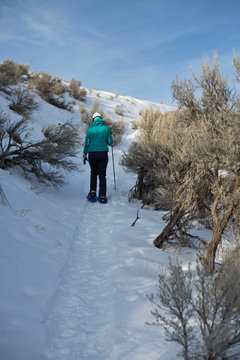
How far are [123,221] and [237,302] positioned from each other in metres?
3.42

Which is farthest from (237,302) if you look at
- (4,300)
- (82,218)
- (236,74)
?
(82,218)

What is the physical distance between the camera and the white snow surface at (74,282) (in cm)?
181

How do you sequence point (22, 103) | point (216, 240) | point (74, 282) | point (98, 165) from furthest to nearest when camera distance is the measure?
point (22, 103) → point (98, 165) → point (216, 240) → point (74, 282)

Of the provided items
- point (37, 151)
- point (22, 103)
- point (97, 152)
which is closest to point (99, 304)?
point (37, 151)

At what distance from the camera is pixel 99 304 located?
93.0 inches

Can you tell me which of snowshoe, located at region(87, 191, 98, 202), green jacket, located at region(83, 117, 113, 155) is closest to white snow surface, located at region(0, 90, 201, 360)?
snowshoe, located at region(87, 191, 98, 202)

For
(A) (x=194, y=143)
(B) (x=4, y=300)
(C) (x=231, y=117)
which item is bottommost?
(B) (x=4, y=300)

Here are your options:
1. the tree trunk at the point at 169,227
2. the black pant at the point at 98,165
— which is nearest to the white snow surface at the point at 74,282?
the tree trunk at the point at 169,227

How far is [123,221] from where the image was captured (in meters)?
4.80

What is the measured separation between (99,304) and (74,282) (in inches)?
18.3

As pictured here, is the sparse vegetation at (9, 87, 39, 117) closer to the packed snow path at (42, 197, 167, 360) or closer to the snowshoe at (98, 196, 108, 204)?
the snowshoe at (98, 196, 108, 204)

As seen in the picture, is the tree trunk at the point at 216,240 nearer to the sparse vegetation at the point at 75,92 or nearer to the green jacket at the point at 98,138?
the green jacket at the point at 98,138

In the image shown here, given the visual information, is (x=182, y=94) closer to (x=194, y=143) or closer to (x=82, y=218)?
(x=194, y=143)

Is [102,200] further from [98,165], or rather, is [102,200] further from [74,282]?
[74,282]
